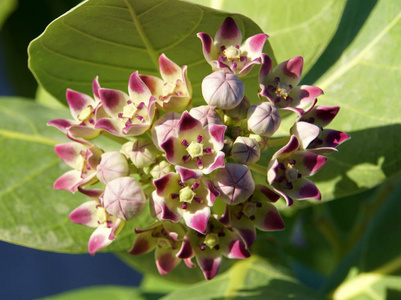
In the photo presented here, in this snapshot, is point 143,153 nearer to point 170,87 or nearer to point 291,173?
point 170,87

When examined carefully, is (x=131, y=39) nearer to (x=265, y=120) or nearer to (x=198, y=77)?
(x=198, y=77)

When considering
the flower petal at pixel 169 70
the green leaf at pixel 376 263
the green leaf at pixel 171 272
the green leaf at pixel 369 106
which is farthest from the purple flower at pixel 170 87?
the green leaf at pixel 376 263

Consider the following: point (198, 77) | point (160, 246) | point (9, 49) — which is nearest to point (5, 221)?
point (160, 246)

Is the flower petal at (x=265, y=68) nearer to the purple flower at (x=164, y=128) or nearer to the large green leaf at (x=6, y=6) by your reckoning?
the purple flower at (x=164, y=128)

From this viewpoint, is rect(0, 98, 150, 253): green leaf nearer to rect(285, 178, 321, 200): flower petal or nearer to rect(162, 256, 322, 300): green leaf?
rect(162, 256, 322, 300): green leaf

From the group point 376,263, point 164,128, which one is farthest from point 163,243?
point 376,263

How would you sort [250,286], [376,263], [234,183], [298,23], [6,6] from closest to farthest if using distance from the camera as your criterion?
[234,183], [298,23], [250,286], [376,263], [6,6]
